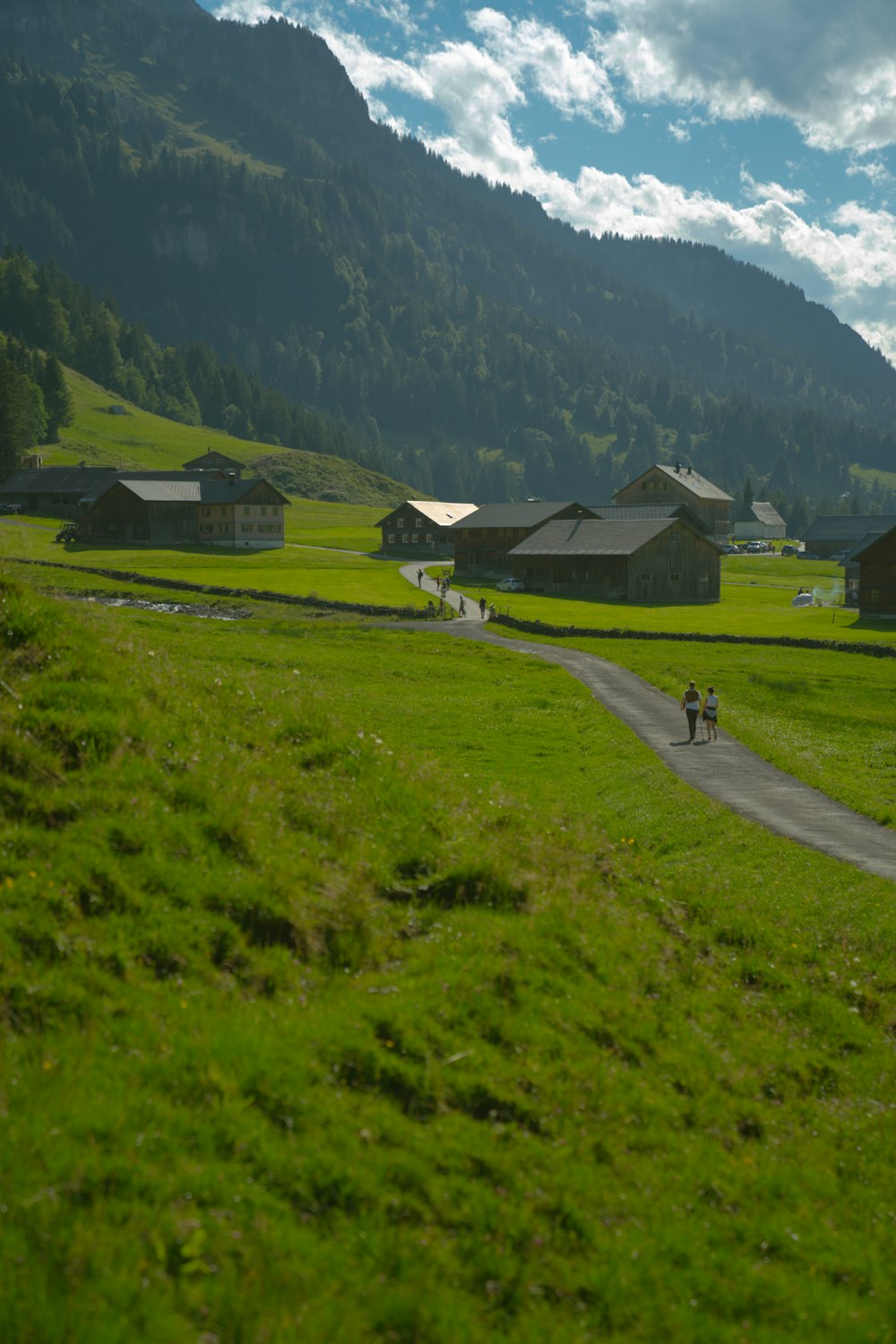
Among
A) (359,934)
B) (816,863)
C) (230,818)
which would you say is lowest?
(816,863)

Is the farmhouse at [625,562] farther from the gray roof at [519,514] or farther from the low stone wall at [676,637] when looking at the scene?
the low stone wall at [676,637]

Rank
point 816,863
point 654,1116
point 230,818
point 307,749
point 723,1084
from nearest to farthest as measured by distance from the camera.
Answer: point 654,1116 → point 723,1084 → point 230,818 → point 307,749 → point 816,863

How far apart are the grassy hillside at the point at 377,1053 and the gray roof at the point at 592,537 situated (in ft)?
282

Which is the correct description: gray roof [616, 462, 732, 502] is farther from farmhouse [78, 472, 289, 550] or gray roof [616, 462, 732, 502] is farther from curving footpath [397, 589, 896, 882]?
curving footpath [397, 589, 896, 882]

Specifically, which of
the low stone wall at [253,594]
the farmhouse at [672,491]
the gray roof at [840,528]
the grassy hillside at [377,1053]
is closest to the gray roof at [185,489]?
the low stone wall at [253,594]

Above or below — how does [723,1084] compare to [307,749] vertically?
below

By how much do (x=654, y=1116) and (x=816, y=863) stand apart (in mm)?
11812

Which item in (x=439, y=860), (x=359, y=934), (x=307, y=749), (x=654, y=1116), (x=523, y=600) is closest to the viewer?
(x=654, y=1116)

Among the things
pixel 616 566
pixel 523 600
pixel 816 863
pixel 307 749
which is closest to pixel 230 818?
pixel 307 749

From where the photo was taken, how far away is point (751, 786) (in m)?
28.2

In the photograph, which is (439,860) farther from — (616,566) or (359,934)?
(616,566)

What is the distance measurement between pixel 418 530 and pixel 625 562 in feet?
177

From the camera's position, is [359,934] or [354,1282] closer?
[354,1282]

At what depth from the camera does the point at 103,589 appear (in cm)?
7919
